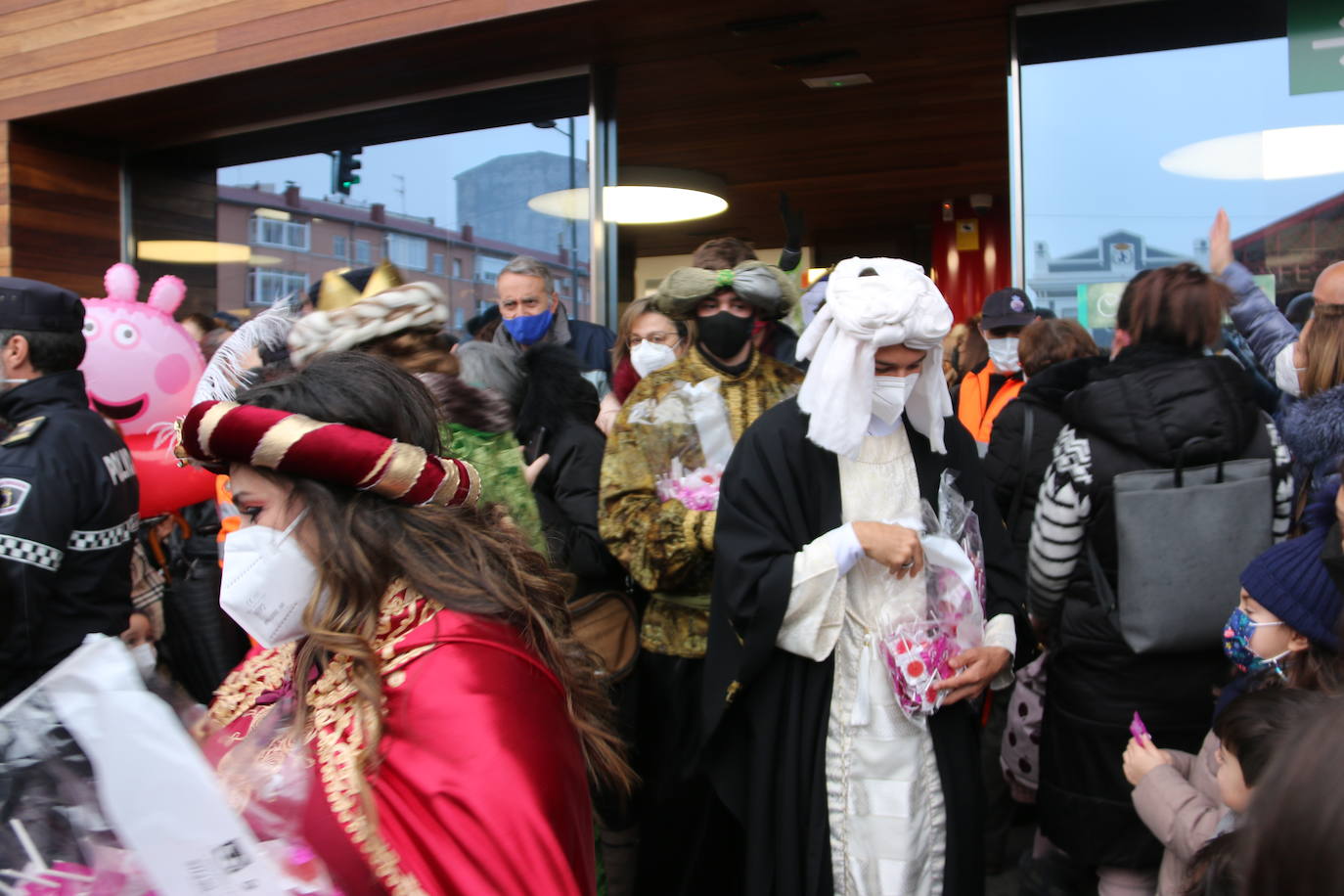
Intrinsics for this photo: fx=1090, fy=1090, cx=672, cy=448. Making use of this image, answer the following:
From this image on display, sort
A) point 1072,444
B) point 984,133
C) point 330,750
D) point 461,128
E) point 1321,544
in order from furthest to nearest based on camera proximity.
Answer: point 984,133 < point 461,128 < point 1072,444 < point 1321,544 < point 330,750

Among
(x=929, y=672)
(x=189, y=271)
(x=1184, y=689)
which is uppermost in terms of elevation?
(x=189, y=271)

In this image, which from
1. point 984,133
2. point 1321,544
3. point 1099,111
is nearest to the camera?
point 1321,544

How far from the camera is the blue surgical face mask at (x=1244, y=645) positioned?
250 cm

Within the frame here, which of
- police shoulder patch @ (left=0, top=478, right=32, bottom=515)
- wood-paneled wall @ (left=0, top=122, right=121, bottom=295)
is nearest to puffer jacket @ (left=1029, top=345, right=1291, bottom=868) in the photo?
police shoulder patch @ (left=0, top=478, right=32, bottom=515)

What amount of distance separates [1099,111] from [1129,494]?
306 cm

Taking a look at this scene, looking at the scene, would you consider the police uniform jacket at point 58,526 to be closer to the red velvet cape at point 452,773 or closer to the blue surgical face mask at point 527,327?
the blue surgical face mask at point 527,327

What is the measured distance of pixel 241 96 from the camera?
23.3ft

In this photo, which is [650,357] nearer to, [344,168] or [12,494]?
[12,494]

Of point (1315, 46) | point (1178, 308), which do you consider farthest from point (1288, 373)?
point (1315, 46)

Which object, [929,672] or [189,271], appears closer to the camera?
[929,672]

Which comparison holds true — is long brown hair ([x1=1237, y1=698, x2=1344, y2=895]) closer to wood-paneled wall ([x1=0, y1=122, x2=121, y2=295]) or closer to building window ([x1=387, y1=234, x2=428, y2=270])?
building window ([x1=387, y1=234, x2=428, y2=270])

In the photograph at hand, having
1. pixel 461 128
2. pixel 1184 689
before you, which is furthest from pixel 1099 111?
pixel 461 128

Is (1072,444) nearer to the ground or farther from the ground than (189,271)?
nearer to the ground

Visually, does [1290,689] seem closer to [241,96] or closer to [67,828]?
[67,828]
